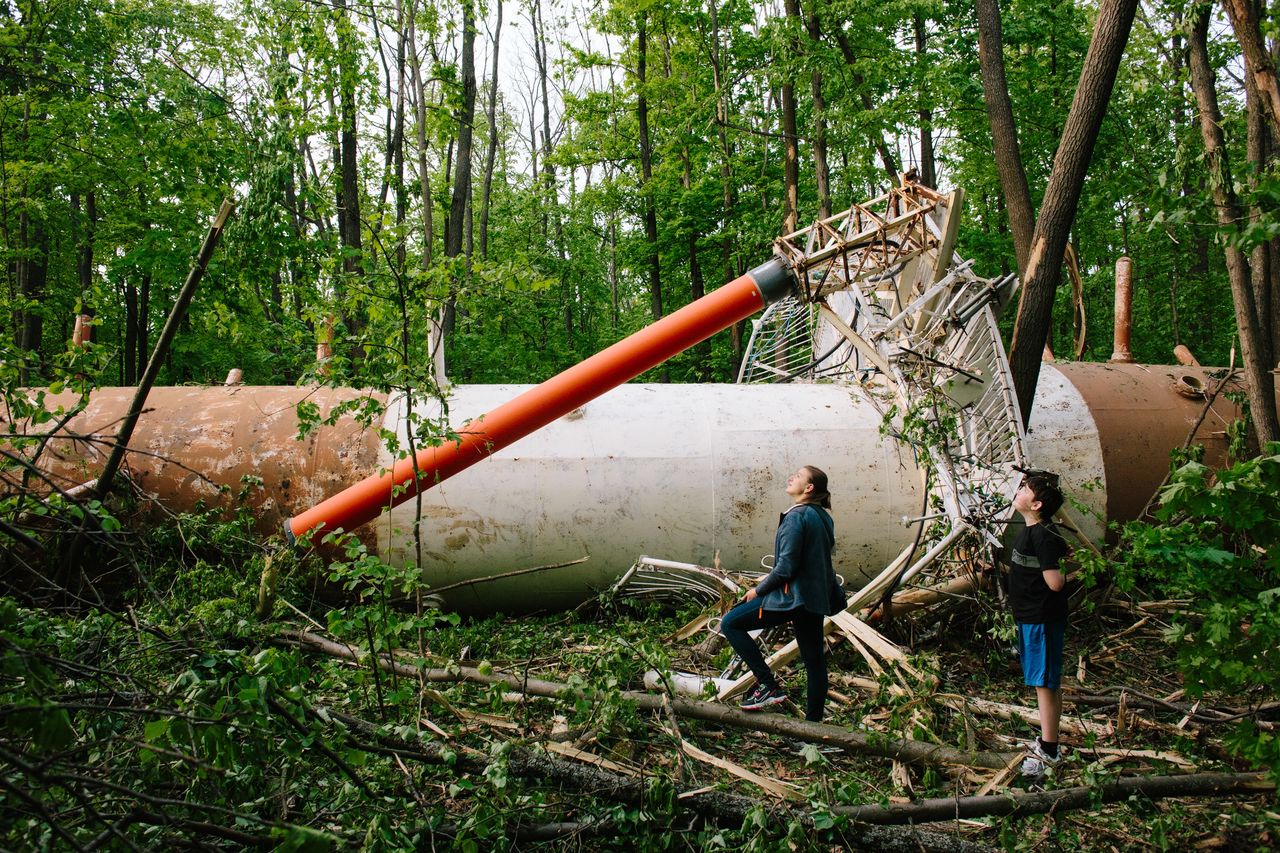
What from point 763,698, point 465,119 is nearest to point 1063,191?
point 763,698

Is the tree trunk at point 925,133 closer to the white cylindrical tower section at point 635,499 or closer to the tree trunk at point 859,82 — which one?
the tree trunk at point 859,82

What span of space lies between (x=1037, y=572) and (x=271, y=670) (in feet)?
11.6

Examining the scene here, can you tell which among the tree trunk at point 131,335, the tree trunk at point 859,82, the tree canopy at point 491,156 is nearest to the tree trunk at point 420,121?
the tree canopy at point 491,156

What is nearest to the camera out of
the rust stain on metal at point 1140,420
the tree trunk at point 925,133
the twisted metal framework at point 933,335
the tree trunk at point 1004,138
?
the twisted metal framework at point 933,335

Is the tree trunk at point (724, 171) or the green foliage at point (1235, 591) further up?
the tree trunk at point (724, 171)

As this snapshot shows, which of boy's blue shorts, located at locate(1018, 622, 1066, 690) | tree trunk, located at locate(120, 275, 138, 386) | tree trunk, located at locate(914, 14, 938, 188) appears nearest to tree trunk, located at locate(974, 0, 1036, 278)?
boy's blue shorts, located at locate(1018, 622, 1066, 690)

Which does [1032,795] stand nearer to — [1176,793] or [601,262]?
[1176,793]

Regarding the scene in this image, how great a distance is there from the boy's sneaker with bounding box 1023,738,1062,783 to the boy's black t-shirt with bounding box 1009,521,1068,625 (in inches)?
25.5

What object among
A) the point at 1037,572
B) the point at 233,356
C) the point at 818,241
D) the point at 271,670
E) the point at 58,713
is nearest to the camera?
the point at 58,713

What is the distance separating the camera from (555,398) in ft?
18.5

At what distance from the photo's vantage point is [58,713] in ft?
5.19

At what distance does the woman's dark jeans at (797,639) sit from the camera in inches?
174

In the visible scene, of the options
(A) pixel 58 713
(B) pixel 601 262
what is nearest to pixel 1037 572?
(A) pixel 58 713

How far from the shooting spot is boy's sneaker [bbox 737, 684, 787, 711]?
4.59 m
